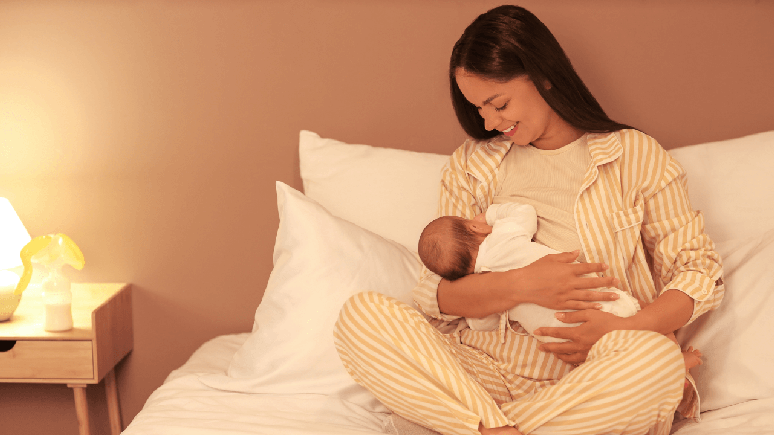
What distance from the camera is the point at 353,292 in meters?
1.35

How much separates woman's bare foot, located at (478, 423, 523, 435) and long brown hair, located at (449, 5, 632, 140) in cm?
62

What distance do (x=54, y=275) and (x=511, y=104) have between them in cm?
115

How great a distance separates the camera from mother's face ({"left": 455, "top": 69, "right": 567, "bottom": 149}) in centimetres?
122

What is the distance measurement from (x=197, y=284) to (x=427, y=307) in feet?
2.59

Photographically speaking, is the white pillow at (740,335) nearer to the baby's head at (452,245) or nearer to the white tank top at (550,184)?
the white tank top at (550,184)

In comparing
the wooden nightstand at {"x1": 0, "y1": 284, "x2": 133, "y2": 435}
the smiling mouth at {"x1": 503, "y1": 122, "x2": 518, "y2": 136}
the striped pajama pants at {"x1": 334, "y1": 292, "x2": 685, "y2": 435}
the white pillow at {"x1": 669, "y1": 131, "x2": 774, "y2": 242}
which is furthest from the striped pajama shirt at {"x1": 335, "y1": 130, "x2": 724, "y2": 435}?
the wooden nightstand at {"x1": 0, "y1": 284, "x2": 133, "y2": 435}

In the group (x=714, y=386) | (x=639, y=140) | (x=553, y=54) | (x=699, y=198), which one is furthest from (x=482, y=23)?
(x=714, y=386)

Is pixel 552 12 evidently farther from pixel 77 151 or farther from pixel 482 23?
pixel 77 151

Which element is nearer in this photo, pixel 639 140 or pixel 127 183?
pixel 639 140

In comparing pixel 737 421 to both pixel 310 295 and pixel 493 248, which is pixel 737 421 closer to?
pixel 493 248

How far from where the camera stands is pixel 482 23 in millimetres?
1256

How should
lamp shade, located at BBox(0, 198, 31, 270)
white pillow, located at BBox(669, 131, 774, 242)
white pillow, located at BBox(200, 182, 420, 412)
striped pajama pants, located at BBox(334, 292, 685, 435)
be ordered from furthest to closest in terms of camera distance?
lamp shade, located at BBox(0, 198, 31, 270) → white pillow, located at BBox(669, 131, 774, 242) → white pillow, located at BBox(200, 182, 420, 412) → striped pajama pants, located at BBox(334, 292, 685, 435)

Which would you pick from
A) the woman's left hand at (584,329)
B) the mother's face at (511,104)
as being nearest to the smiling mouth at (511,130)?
the mother's face at (511,104)

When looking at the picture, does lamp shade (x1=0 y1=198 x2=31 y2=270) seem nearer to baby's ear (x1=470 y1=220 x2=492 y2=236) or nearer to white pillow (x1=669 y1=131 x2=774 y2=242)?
baby's ear (x1=470 y1=220 x2=492 y2=236)
